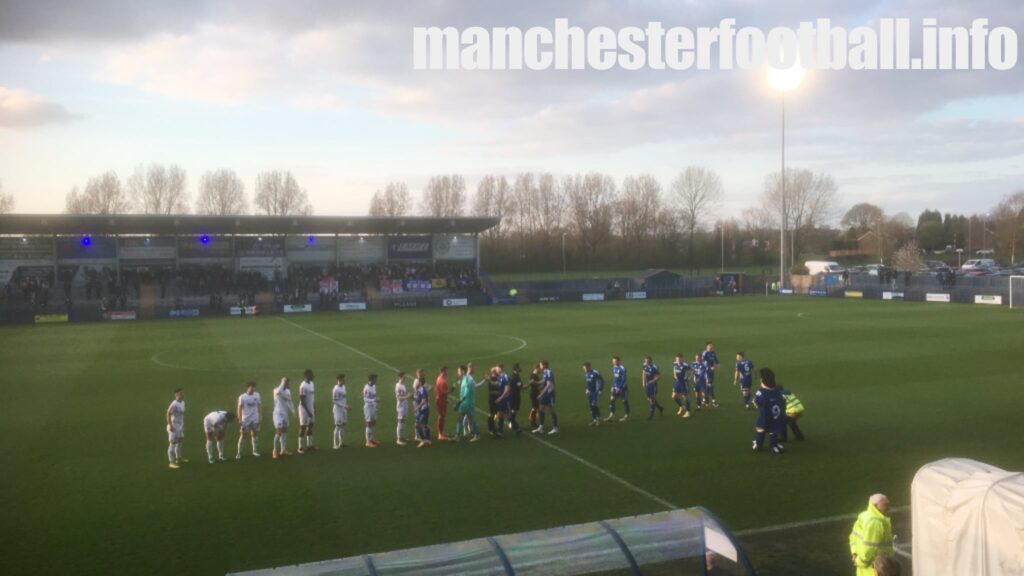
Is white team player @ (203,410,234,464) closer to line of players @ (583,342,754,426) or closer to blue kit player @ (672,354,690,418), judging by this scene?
line of players @ (583,342,754,426)

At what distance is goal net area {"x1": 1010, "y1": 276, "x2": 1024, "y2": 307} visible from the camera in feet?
148

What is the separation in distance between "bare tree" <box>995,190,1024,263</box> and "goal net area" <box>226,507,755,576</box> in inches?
4042

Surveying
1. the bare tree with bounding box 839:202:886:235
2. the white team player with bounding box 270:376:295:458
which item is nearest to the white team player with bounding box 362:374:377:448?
the white team player with bounding box 270:376:295:458

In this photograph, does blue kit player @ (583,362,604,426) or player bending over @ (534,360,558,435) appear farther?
blue kit player @ (583,362,604,426)

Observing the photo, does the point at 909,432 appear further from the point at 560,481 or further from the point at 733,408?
the point at 560,481

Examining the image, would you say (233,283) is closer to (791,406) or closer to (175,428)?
(175,428)

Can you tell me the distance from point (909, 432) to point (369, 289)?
46.9m

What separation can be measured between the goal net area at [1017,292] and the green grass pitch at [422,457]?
696 inches

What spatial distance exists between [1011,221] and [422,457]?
4316 inches

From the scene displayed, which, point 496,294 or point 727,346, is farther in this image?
point 496,294

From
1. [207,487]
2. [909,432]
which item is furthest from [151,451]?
[909,432]

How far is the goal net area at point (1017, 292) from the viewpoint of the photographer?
148 feet

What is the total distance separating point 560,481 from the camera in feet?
41.4

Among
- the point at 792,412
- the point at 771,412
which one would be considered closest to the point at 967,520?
the point at 771,412
